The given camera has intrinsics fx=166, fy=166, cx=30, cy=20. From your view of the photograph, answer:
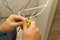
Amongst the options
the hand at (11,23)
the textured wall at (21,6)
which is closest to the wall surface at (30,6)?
the textured wall at (21,6)

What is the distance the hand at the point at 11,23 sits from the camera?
1.03m

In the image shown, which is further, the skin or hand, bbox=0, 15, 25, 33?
hand, bbox=0, 15, 25, 33

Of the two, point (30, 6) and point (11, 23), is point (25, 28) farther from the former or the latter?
point (30, 6)

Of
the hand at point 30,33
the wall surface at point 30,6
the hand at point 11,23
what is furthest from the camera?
the wall surface at point 30,6

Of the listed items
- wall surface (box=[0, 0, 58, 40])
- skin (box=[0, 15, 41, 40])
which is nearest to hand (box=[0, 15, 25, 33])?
skin (box=[0, 15, 41, 40])

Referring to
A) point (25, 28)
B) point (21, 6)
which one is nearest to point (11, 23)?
point (25, 28)

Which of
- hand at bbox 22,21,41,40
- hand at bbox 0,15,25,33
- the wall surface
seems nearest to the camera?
hand at bbox 22,21,41,40

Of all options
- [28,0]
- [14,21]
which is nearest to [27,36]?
[14,21]

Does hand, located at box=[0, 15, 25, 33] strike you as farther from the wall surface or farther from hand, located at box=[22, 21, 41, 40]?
the wall surface

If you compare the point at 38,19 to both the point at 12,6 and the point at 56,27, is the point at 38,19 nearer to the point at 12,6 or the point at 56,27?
the point at 12,6

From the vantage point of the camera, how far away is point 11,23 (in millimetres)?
1034

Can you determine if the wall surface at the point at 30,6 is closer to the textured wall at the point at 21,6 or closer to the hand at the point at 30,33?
the textured wall at the point at 21,6

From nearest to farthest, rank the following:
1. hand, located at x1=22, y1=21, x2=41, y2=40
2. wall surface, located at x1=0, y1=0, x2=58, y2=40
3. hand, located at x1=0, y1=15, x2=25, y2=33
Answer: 1. hand, located at x1=22, y1=21, x2=41, y2=40
2. hand, located at x1=0, y1=15, x2=25, y2=33
3. wall surface, located at x1=0, y1=0, x2=58, y2=40

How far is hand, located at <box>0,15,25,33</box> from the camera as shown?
40.6 inches
